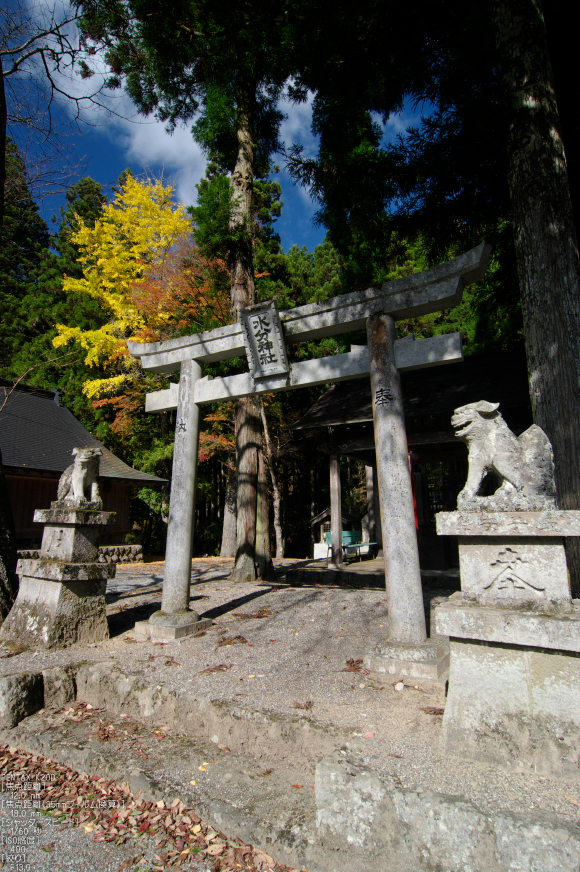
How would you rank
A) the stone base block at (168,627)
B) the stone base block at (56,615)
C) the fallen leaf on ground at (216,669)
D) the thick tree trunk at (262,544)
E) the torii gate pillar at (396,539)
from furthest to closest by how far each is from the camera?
the thick tree trunk at (262,544), the stone base block at (168,627), the stone base block at (56,615), the fallen leaf on ground at (216,669), the torii gate pillar at (396,539)

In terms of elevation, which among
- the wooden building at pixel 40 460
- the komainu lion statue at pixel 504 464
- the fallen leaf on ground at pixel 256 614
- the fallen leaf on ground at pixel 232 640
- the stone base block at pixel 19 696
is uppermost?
the wooden building at pixel 40 460

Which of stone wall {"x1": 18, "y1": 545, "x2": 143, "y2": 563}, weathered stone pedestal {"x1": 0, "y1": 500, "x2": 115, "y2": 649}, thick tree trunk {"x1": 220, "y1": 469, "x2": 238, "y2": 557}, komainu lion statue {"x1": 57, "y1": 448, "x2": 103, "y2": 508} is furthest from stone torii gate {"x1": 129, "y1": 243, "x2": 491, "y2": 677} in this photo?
thick tree trunk {"x1": 220, "y1": 469, "x2": 238, "y2": 557}

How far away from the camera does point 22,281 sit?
24.1m

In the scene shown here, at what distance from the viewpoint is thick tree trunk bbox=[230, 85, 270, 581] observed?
28.5 feet

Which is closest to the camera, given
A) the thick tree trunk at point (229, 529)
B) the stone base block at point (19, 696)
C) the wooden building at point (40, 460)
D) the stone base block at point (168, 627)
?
the stone base block at point (19, 696)

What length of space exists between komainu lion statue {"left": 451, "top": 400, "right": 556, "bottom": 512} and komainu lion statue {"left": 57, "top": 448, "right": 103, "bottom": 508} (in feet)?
14.5

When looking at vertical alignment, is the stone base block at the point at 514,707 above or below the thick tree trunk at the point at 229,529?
below

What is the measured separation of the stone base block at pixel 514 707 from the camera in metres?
2.26

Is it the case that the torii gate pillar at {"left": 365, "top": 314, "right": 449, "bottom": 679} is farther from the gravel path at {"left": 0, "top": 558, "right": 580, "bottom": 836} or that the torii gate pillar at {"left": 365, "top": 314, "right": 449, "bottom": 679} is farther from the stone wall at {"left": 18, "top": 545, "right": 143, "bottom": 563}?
the stone wall at {"left": 18, "top": 545, "right": 143, "bottom": 563}

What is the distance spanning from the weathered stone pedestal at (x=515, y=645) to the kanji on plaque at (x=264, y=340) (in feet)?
10.3

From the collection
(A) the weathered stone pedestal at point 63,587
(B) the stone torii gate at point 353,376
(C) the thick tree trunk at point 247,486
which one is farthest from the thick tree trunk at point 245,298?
(A) the weathered stone pedestal at point 63,587

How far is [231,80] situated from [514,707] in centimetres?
1164

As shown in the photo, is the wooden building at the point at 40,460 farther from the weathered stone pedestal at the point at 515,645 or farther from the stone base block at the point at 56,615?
the weathered stone pedestal at the point at 515,645

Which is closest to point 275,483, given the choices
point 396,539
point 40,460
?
point 40,460
